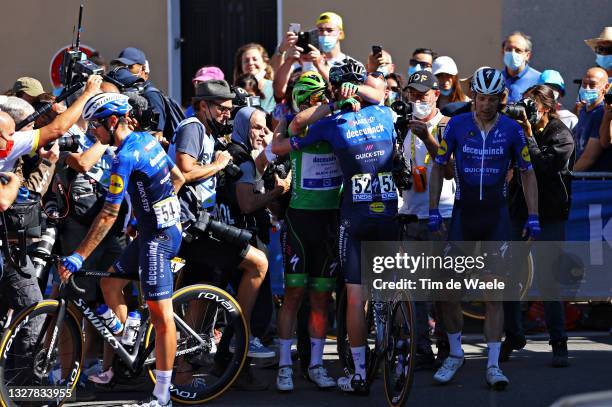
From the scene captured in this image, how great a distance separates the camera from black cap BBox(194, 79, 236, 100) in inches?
343

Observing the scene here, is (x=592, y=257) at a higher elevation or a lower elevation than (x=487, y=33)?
lower

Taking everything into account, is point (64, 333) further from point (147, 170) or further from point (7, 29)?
point (7, 29)

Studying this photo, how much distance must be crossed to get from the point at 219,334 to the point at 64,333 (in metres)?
1.15

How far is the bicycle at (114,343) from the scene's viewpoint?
7445mm

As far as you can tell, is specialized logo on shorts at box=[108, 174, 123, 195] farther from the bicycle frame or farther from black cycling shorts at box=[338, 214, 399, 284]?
black cycling shorts at box=[338, 214, 399, 284]

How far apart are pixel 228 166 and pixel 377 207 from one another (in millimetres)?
1180

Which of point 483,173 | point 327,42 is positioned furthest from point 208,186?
point 327,42

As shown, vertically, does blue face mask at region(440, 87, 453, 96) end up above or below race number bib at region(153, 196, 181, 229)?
above

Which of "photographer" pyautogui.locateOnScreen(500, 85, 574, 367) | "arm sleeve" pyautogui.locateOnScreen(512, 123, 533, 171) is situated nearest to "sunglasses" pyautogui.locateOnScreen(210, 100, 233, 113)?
"arm sleeve" pyautogui.locateOnScreen(512, 123, 533, 171)

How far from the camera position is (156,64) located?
46.5 feet

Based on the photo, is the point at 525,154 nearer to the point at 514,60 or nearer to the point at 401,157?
the point at 401,157

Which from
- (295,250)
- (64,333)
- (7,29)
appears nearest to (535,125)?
(295,250)

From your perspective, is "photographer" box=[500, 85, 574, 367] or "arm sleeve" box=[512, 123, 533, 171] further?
"photographer" box=[500, 85, 574, 367]

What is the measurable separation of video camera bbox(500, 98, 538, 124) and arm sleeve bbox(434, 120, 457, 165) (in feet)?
1.41
